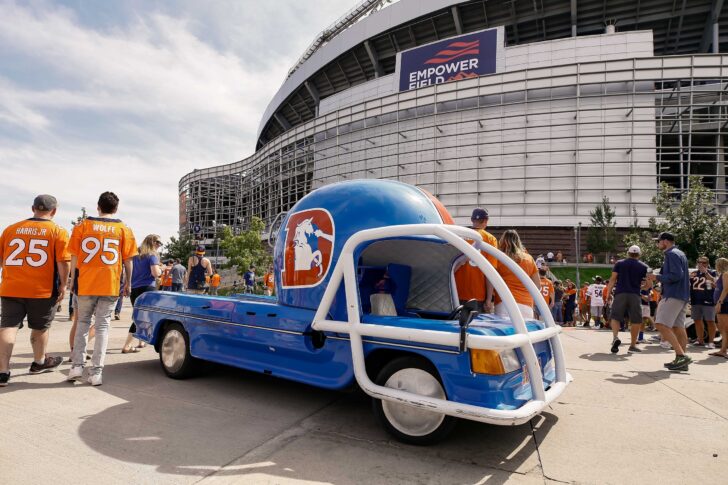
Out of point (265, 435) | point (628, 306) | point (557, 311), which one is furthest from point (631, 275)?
point (557, 311)

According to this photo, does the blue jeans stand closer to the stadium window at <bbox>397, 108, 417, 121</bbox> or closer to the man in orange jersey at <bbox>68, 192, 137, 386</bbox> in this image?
the man in orange jersey at <bbox>68, 192, 137, 386</bbox>

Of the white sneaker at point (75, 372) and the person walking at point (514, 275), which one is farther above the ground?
the person walking at point (514, 275)

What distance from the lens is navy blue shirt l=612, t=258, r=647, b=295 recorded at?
262 inches

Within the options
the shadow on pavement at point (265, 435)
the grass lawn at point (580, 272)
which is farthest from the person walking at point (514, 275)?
the grass lawn at point (580, 272)

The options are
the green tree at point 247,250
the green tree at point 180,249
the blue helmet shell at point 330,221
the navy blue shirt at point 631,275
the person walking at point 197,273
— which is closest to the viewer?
the blue helmet shell at point 330,221

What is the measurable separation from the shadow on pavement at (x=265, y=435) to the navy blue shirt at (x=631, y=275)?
406cm

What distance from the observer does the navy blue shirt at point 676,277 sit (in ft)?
19.3

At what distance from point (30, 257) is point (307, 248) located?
320 centimetres

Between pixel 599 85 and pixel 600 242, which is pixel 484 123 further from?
pixel 600 242

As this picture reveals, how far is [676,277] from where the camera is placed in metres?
5.87

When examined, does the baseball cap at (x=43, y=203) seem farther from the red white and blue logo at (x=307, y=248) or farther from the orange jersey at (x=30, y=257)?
the red white and blue logo at (x=307, y=248)

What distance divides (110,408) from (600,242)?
24.5 meters

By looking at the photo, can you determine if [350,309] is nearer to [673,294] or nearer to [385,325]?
[385,325]

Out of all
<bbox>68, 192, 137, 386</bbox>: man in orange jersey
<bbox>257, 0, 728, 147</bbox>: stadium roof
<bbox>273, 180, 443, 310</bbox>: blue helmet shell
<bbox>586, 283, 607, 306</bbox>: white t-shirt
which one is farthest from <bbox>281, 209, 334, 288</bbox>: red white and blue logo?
<bbox>257, 0, 728, 147</bbox>: stadium roof
